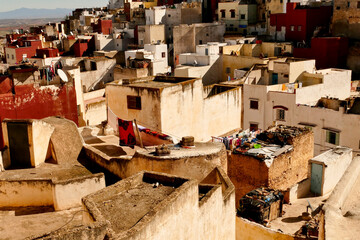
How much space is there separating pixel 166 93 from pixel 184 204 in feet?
32.3

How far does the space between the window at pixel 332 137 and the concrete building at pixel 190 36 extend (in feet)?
80.8

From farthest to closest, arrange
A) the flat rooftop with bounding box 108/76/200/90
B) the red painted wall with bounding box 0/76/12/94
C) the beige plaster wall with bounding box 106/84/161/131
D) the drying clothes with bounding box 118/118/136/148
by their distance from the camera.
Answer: the flat rooftop with bounding box 108/76/200/90 → the red painted wall with bounding box 0/76/12/94 → the beige plaster wall with bounding box 106/84/161/131 → the drying clothes with bounding box 118/118/136/148

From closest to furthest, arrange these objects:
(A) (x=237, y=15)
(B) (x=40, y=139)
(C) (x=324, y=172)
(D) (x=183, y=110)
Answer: (B) (x=40, y=139) → (C) (x=324, y=172) → (D) (x=183, y=110) → (A) (x=237, y=15)

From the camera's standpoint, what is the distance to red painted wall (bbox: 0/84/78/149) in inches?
658

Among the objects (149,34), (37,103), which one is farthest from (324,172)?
(149,34)

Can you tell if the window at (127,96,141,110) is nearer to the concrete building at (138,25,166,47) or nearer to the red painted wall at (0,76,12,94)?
the red painted wall at (0,76,12,94)

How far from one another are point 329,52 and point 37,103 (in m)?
29.1

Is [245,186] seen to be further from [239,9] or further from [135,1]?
[135,1]

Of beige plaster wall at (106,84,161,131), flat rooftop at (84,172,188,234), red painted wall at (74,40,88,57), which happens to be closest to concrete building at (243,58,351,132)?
beige plaster wall at (106,84,161,131)

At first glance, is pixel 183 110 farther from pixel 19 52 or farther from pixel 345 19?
pixel 19 52

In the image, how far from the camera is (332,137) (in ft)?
81.7

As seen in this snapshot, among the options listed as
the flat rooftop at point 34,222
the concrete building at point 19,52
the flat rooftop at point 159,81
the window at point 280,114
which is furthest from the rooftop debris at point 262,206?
the concrete building at point 19,52

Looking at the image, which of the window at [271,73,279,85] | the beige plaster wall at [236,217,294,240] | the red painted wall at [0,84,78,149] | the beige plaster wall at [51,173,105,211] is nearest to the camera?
the beige plaster wall at [51,173,105,211]

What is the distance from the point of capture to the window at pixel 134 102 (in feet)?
59.5
